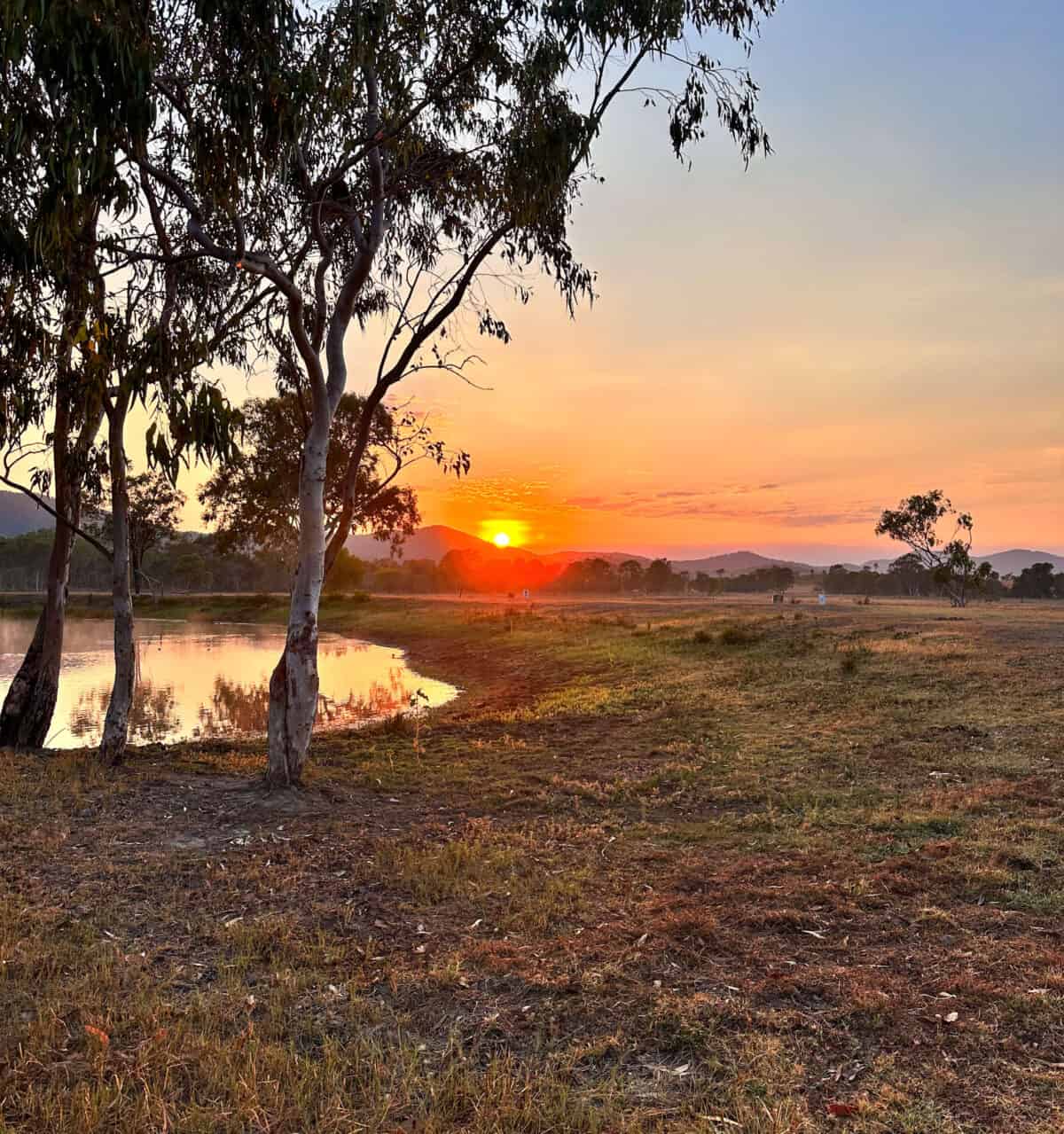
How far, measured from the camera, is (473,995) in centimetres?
395

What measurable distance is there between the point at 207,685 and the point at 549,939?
59.9 ft

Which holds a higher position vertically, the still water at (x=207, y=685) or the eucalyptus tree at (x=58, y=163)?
the eucalyptus tree at (x=58, y=163)

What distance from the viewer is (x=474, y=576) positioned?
10881 centimetres

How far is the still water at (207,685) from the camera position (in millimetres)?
14531

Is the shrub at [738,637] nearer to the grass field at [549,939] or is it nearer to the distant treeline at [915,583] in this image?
the grass field at [549,939]

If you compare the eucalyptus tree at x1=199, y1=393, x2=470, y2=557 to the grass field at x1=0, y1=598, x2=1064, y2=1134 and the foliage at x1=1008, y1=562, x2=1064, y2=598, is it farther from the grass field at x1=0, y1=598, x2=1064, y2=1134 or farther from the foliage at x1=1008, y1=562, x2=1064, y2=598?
the foliage at x1=1008, y1=562, x2=1064, y2=598

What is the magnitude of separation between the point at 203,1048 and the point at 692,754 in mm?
7705

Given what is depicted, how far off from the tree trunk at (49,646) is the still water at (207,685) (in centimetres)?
171

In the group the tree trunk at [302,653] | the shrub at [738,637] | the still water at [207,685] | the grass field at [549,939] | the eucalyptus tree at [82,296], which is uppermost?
the eucalyptus tree at [82,296]

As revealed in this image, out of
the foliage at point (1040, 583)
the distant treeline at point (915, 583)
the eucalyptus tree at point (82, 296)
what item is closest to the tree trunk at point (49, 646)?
the eucalyptus tree at point (82, 296)

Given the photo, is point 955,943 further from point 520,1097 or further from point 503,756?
point 503,756

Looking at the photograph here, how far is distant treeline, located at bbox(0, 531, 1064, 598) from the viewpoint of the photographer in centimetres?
7969

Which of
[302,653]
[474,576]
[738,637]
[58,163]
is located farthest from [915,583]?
[58,163]

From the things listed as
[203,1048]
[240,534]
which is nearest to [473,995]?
[203,1048]
